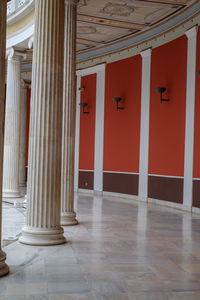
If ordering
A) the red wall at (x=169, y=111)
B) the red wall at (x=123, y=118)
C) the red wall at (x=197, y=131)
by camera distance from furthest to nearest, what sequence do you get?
the red wall at (x=123, y=118) < the red wall at (x=169, y=111) < the red wall at (x=197, y=131)

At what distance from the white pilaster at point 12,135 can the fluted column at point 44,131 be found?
785cm

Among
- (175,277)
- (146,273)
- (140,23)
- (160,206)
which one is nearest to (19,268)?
(146,273)

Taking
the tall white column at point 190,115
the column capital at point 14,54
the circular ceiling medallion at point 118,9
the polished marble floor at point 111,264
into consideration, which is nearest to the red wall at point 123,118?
the circular ceiling medallion at point 118,9

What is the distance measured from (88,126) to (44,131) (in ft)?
35.9

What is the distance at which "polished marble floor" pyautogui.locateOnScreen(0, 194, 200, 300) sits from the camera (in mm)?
4469

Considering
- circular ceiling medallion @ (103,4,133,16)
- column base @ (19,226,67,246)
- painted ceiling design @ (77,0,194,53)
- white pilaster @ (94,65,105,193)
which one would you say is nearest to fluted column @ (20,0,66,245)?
column base @ (19,226,67,246)

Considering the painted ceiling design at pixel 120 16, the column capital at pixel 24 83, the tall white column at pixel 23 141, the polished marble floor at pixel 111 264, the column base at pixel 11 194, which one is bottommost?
the column base at pixel 11 194

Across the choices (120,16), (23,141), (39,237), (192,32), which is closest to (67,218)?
(39,237)

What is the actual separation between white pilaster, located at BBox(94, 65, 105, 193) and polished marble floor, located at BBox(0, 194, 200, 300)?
7.25 m

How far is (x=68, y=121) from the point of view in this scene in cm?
884

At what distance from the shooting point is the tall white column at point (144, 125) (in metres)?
14.4

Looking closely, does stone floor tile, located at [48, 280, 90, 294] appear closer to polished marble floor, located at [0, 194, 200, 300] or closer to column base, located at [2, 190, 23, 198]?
polished marble floor, located at [0, 194, 200, 300]

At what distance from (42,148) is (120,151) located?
9290mm

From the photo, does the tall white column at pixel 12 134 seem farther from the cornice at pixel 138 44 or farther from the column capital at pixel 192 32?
the column capital at pixel 192 32
